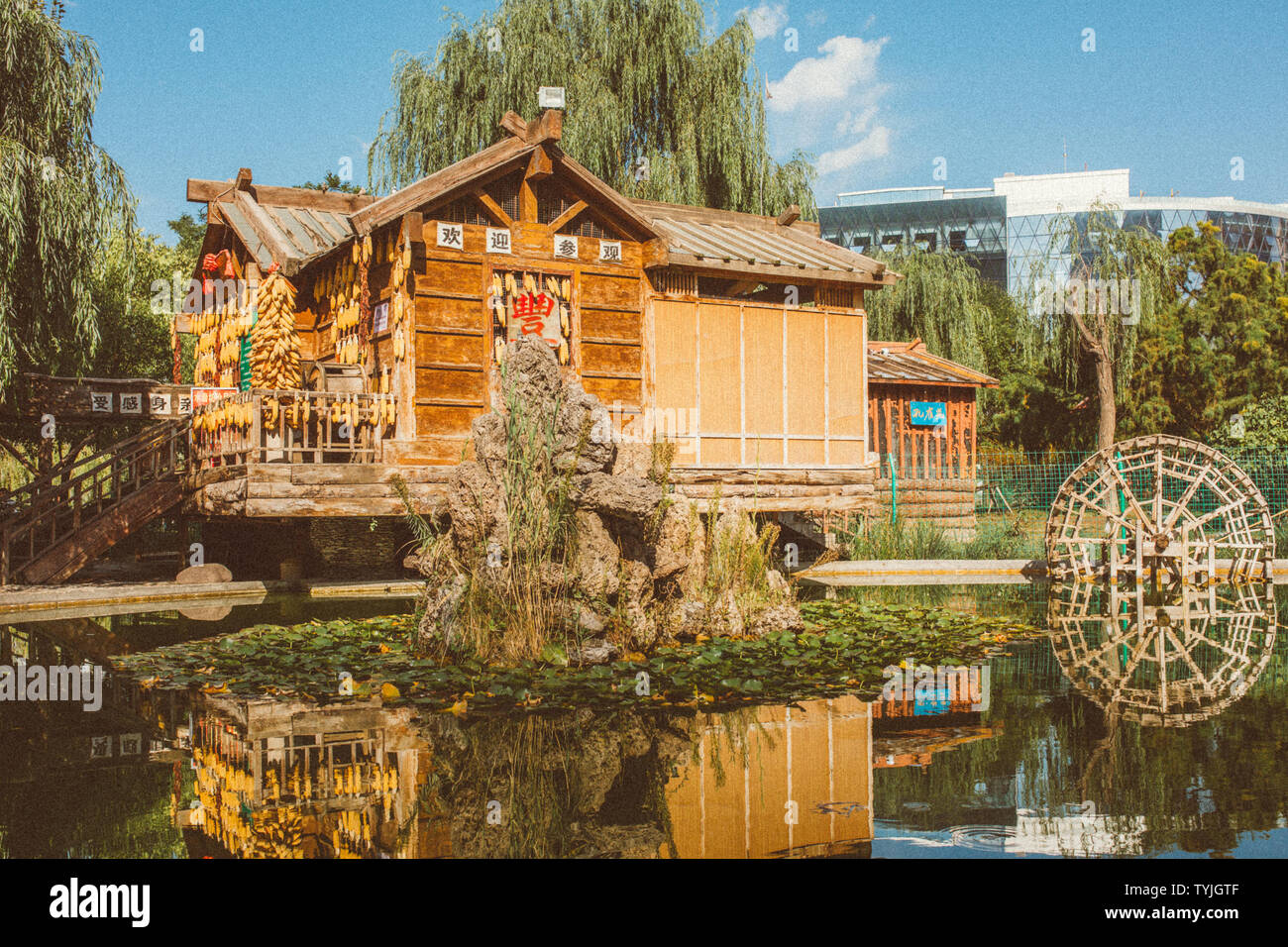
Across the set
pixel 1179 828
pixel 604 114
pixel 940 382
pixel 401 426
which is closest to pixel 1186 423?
pixel 940 382

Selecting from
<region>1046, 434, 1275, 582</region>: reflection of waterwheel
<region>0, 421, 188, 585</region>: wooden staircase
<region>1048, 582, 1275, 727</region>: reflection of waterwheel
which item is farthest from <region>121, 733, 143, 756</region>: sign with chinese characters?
<region>1046, 434, 1275, 582</region>: reflection of waterwheel

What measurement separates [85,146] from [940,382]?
56.5 feet

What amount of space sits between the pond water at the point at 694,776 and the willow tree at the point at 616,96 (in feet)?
58.1

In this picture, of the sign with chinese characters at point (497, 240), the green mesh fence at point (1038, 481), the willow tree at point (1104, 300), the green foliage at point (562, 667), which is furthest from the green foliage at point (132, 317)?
the willow tree at point (1104, 300)

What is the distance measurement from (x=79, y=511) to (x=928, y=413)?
17.2 meters

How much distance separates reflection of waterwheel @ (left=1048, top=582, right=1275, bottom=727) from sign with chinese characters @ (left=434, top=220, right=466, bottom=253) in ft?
30.6

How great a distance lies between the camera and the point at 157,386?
17828mm

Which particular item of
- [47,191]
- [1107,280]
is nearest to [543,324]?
[47,191]

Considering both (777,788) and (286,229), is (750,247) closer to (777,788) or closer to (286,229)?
(286,229)

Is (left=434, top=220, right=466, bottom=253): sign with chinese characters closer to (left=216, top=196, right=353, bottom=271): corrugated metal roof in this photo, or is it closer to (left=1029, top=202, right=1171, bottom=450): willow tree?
(left=216, top=196, right=353, bottom=271): corrugated metal roof

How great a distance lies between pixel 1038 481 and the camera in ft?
91.2

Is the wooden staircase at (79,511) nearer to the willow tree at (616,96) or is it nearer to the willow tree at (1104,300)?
the willow tree at (616,96)

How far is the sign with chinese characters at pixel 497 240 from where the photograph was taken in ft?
53.5
